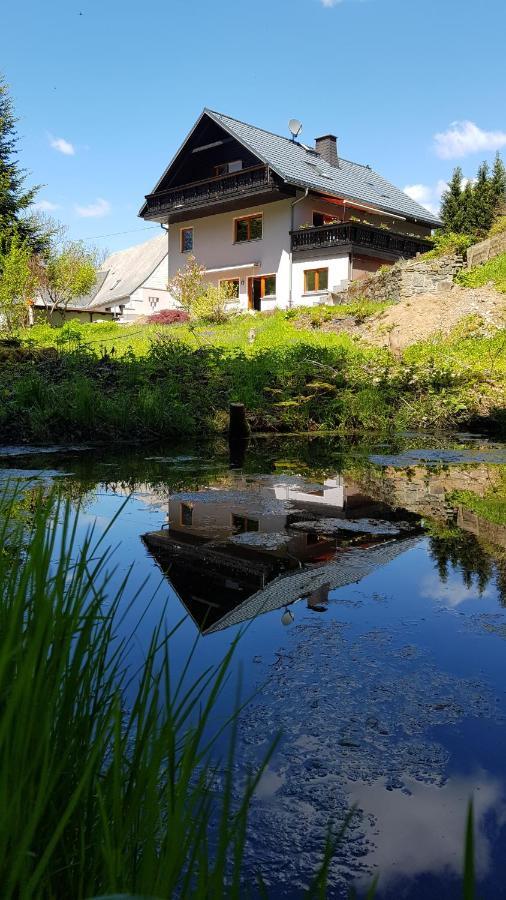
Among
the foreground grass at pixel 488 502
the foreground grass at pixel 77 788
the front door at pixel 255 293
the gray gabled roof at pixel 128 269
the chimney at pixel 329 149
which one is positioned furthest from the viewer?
the gray gabled roof at pixel 128 269

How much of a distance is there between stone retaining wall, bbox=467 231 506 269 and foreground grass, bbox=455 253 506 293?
24 centimetres

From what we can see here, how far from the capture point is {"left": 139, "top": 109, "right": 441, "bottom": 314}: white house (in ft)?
108

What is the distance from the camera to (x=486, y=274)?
23.3 m

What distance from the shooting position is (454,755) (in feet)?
8.52

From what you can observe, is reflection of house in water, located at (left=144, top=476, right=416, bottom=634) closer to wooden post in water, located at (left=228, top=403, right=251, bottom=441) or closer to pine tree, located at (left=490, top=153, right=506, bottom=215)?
wooden post in water, located at (left=228, top=403, right=251, bottom=441)

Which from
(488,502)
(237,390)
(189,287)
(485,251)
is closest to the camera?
(488,502)

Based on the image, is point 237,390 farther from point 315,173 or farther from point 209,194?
point 315,173

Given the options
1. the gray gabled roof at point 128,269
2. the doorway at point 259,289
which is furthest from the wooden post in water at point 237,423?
the gray gabled roof at point 128,269

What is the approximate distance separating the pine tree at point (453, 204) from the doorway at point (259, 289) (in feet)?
39.1

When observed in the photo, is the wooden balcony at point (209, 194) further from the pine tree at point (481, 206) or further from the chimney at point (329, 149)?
the pine tree at point (481, 206)

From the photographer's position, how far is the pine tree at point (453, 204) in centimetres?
4209

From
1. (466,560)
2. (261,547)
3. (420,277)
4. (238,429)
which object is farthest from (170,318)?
(466,560)

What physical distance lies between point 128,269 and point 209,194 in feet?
72.6

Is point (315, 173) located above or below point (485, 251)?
above
